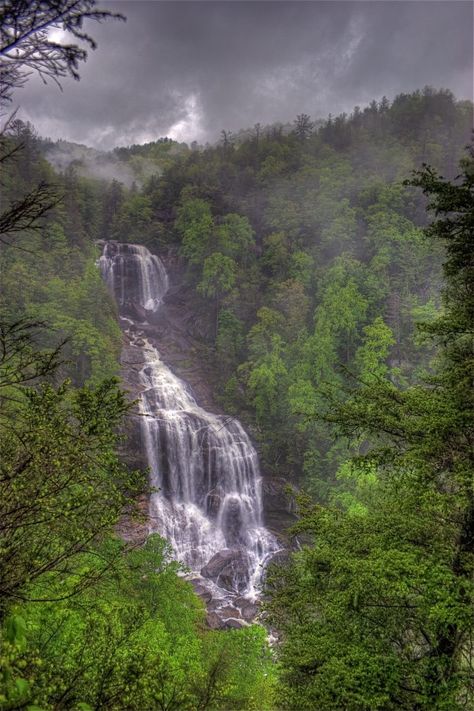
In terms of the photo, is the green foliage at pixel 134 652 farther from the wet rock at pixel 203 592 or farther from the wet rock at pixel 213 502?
the wet rock at pixel 213 502

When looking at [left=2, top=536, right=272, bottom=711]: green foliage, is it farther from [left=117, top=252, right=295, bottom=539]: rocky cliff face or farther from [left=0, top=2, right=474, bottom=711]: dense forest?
[left=117, top=252, right=295, bottom=539]: rocky cliff face

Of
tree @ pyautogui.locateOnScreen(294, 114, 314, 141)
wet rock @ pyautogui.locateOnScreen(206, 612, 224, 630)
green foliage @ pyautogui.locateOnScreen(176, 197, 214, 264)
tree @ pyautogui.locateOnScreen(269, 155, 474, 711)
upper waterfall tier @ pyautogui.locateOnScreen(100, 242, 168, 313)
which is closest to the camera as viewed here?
tree @ pyautogui.locateOnScreen(269, 155, 474, 711)

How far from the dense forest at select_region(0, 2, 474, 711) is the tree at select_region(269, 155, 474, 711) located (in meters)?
0.04

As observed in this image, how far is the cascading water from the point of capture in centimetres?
2463

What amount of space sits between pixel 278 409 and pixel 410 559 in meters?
28.2

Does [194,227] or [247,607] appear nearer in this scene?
[247,607]

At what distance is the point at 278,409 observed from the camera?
3312cm

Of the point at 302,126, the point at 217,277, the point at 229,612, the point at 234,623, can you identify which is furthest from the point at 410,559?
the point at 302,126

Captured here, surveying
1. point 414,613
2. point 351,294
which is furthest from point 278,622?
point 351,294

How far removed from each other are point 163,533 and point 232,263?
2710cm

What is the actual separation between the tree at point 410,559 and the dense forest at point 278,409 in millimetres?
38

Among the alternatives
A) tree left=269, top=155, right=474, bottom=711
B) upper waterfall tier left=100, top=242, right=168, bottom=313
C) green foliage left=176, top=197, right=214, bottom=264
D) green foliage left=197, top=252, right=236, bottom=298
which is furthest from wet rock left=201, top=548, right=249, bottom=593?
green foliage left=176, top=197, right=214, bottom=264

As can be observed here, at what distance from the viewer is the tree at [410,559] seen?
4.84 m

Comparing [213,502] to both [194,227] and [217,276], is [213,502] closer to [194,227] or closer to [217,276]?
[217,276]
